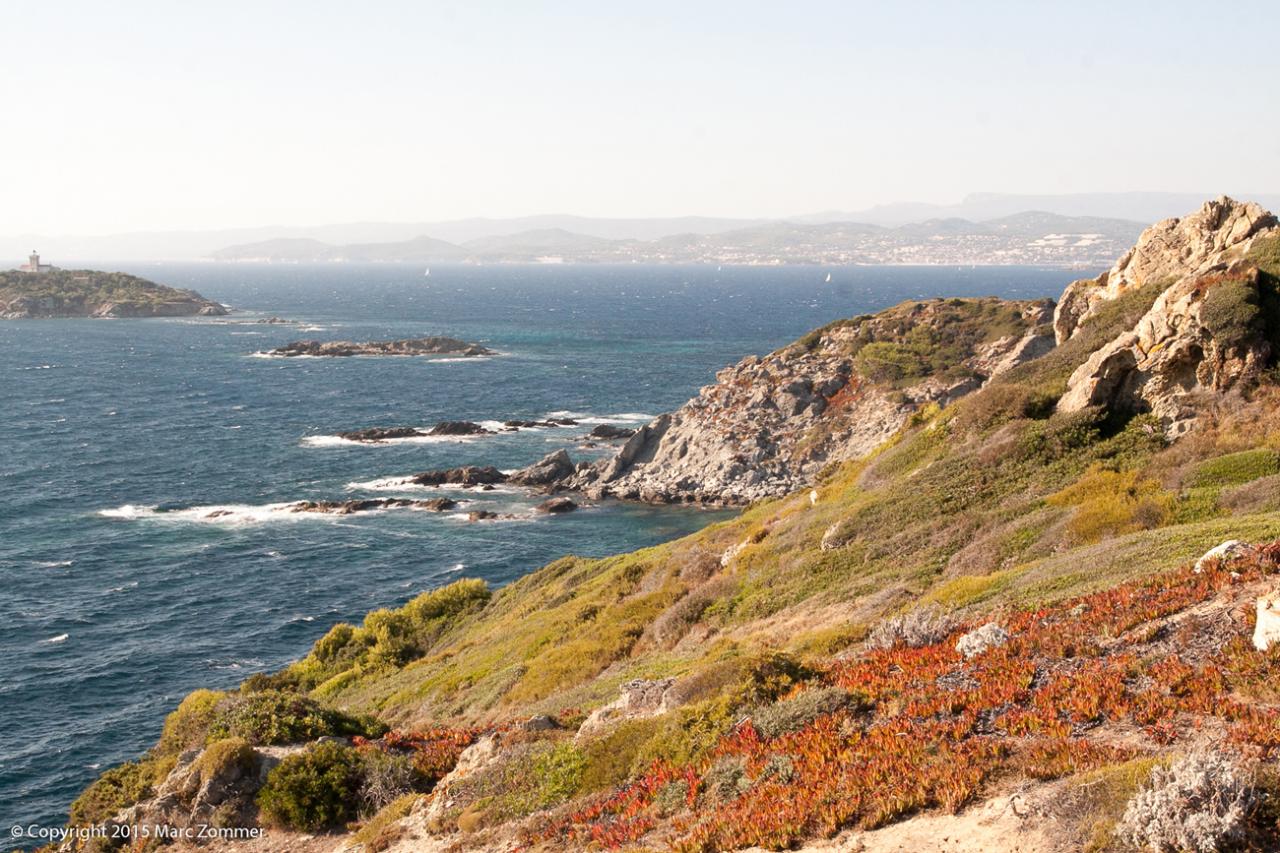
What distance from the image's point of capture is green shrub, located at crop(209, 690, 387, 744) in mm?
21312

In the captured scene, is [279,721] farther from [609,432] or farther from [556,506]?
[609,432]

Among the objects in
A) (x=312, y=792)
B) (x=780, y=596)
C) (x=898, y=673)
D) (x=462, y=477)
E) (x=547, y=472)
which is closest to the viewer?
(x=898, y=673)

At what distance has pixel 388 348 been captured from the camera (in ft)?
535

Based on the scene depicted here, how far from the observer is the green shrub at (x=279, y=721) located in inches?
839

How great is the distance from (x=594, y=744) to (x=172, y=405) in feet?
354

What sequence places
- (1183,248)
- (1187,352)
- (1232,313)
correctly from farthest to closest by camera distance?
1. (1183,248)
2. (1187,352)
3. (1232,313)

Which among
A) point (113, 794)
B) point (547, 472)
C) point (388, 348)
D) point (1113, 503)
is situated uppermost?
point (1113, 503)

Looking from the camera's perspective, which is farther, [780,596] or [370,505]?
[370,505]

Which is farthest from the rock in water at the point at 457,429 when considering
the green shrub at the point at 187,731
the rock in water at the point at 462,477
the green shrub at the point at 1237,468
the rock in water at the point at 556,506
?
the green shrub at the point at 1237,468

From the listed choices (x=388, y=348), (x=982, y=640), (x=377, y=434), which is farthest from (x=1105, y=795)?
(x=388, y=348)

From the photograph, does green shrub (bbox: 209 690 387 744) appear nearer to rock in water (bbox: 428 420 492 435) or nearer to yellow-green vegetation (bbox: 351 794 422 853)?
yellow-green vegetation (bbox: 351 794 422 853)

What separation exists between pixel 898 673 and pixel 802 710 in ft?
7.27

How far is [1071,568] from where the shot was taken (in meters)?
21.7

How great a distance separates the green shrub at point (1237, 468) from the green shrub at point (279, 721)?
75.1 ft
